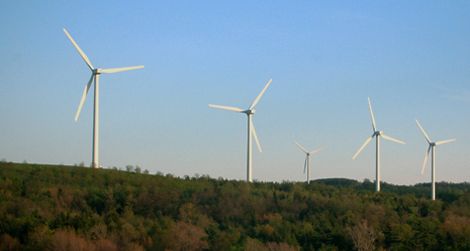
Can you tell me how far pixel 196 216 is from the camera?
86.2m

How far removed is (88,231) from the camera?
70.0m

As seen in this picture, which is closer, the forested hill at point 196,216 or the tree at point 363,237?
the forested hill at point 196,216

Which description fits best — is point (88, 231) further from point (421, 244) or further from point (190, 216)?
point (421, 244)

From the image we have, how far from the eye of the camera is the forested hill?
7006cm

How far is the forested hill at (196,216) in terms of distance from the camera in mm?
70062

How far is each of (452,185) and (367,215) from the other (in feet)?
369

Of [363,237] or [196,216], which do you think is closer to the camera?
[363,237]

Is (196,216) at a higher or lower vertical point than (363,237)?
higher

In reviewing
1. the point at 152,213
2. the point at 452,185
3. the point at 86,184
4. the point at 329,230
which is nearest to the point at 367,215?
the point at 329,230

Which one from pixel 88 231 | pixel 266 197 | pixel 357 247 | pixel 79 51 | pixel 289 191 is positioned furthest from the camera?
pixel 289 191

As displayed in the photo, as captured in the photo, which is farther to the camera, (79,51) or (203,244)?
(79,51)

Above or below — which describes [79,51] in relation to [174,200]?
above

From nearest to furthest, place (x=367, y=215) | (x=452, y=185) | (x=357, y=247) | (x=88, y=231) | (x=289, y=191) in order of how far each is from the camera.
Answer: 1. (x=88, y=231)
2. (x=357, y=247)
3. (x=367, y=215)
4. (x=289, y=191)
5. (x=452, y=185)

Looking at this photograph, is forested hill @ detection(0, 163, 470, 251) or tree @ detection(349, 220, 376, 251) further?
tree @ detection(349, 220, 376, 251)
